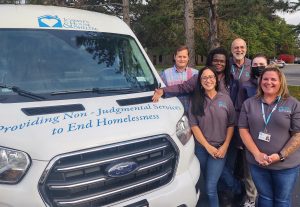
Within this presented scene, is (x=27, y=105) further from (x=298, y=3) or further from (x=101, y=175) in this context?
(x=298, y=3)

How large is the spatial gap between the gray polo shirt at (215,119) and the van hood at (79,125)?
567mm

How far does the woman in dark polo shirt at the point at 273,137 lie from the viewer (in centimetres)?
358

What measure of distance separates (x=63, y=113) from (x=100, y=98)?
508mm

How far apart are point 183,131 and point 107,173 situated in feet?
3.14

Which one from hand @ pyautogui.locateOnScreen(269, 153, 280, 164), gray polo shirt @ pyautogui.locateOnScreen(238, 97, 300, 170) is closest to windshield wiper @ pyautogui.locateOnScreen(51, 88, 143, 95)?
gray polo shirt @ pyautogui.locateOnScreen(238, 97, 300, 170)

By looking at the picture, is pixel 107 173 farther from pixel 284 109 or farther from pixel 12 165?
pixel 284 109

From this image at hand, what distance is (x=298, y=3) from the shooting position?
25.3 meters

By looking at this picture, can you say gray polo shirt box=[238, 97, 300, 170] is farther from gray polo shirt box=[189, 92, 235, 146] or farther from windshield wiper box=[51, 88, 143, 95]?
windshield wiper box=[51, 88, 143, 95]

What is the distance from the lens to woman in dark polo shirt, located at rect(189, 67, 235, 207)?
4094 millimetres

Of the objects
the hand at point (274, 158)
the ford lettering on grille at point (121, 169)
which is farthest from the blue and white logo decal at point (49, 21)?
the hand at point (274, 158)

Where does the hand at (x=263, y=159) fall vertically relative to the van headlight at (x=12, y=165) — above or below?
below

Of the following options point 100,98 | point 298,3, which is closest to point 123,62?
point 100,98

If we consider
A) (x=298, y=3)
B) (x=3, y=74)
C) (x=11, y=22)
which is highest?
(x=298, y=3)

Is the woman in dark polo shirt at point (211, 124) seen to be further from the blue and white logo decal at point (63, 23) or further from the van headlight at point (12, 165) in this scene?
the van headlight at point (12, 165)
